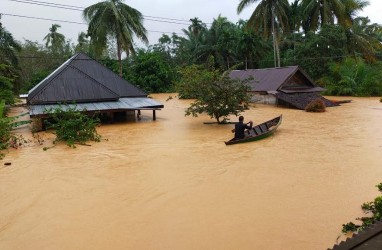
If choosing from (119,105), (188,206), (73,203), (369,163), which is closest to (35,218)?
(73,203)

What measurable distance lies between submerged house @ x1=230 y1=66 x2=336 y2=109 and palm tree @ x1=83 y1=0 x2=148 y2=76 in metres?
9.25

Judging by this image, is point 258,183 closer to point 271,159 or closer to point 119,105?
point 271,159

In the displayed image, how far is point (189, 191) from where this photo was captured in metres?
8.07

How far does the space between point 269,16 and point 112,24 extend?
13254mm

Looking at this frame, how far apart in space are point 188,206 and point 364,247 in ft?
16.0

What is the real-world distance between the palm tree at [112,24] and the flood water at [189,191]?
13.4m

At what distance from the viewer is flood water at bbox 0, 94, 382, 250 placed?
19.2 ft

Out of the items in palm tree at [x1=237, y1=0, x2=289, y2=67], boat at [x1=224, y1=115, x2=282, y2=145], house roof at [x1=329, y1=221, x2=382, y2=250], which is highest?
palm tree at [x1=237, y1=0, x2=289, y2=67]

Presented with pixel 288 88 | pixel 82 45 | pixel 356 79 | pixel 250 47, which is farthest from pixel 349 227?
pixel 82 45

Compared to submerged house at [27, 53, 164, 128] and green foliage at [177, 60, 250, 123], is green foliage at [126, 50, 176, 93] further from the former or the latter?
green foliage at [177, 60, 250, 123]

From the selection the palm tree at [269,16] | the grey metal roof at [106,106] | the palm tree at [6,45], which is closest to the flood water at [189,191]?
the grey metal roof at [106,106]

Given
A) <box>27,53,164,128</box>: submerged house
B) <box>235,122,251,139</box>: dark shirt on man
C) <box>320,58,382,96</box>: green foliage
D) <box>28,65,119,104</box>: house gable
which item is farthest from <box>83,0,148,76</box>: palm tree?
<box>235,122,251,139</box>: dark shirt on man

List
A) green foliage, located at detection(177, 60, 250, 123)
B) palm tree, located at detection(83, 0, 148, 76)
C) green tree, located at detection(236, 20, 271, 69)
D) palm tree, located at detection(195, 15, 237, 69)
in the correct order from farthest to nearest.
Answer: palm tree, located at detection(195, 15, 237, 69)
green tree, located at detection(236, 20, 271, 69)
palm tree, located at detection(83, 0, 148, 76)
green foliage, located at detection(177, 60, 250, 123)

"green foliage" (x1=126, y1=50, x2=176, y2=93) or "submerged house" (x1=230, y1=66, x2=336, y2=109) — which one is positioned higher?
"green foliage" (x1=126, y1=50, x2=176, y2=93)
